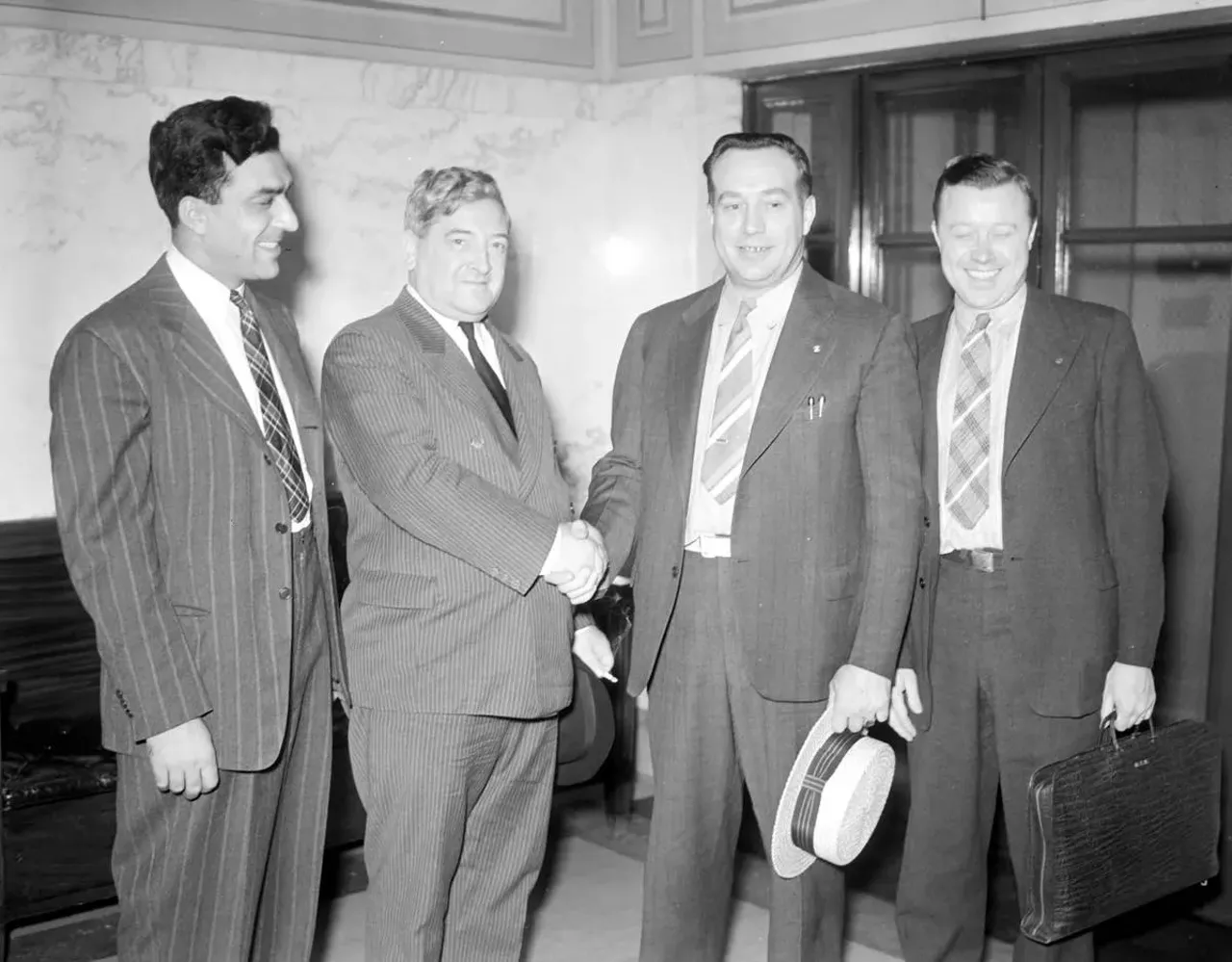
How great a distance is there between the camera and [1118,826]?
3043 mm

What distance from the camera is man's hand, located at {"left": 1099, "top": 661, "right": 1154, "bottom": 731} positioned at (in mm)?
3186

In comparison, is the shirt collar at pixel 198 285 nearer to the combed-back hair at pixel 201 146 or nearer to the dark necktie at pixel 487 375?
the combed-back hair at pixel 201 146

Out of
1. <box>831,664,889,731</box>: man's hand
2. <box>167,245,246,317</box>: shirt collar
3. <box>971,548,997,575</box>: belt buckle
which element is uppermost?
<box>167,245,246,317</box>: shirt collar

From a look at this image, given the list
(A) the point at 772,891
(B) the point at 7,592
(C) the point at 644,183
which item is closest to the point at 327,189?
(C) the point at 644,183

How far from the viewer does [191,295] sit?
2.84 metres

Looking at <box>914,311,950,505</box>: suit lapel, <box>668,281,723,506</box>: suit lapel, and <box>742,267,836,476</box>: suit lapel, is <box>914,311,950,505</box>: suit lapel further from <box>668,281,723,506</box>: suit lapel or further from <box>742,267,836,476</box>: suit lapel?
<box>668,281,723,506</box>: suit lapel

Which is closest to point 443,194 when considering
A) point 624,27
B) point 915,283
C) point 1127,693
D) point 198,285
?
point 198,285

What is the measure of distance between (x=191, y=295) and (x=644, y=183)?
8.25 ft

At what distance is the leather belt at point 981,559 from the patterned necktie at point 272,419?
53.2 inches

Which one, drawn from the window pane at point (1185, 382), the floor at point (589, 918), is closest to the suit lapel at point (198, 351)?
the floor at point (589, 918)

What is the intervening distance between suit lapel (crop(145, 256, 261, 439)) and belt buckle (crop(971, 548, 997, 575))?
1479 mm

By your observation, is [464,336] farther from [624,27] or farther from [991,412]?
[624,27]

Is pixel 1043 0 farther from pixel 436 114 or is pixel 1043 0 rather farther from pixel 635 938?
pixel 635 938

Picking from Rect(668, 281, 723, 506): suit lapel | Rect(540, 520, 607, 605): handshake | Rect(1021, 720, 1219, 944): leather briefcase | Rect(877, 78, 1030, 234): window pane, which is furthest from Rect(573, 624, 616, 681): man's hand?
Rect(877, 78, 1030, 234): window pane
